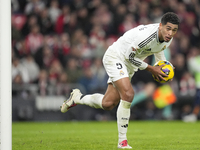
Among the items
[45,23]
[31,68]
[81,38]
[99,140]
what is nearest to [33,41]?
[45,23]

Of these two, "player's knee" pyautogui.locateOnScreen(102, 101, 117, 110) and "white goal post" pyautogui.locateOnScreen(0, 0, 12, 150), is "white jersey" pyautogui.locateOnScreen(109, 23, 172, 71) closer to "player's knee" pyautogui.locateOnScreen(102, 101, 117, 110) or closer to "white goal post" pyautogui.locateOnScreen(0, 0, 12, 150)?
"player's knee" pyautogui.locateOnScreen(102, 101, 117, 110)

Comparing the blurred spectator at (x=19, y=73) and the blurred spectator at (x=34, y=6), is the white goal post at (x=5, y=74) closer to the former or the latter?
the blurred spectator at (x=19, y=73)

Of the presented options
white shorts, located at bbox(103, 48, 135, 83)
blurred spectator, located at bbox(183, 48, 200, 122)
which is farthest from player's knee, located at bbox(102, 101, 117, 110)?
blurred spectator, located at bbox(183, 48, 200, 122)

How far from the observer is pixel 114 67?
603cm

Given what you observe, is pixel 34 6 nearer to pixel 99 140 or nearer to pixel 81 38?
pixel 81 38

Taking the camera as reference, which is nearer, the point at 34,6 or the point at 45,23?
the point at 45,23

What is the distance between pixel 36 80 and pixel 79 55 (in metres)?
1.78

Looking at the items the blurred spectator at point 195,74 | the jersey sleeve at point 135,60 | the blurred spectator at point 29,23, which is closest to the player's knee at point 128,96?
the jersey sleeve at point 135,60

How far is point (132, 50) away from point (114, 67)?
17.0 inches

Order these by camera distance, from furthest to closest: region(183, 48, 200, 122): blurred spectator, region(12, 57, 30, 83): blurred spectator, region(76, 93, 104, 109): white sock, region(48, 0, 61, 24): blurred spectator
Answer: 1. region(48, 0, 61, 24): blurred spectator
2. region(183, 48, 200, 122): blurred spectator
3. region(12, 57, 30, 83): blurred spectator
4. region(76, 93, 104, 109): white sock

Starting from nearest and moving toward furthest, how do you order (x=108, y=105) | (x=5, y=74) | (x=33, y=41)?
(x=5, y=74) → (x=108, y=105) → (x=33, y=41)

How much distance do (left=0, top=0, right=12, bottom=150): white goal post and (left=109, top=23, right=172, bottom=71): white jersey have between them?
7.58 ft

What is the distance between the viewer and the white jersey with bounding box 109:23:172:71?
5.71 metres

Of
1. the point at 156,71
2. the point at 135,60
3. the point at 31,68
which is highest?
the point at 31,68
